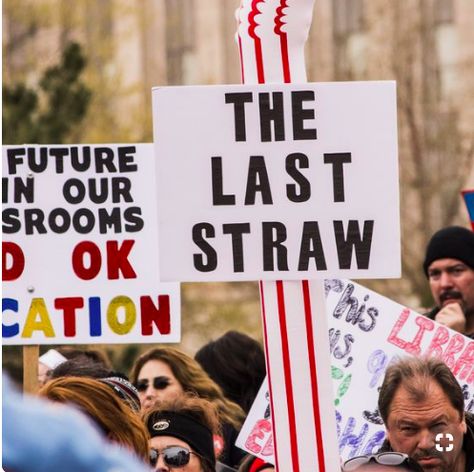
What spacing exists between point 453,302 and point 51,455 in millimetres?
5288

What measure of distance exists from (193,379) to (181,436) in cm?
167

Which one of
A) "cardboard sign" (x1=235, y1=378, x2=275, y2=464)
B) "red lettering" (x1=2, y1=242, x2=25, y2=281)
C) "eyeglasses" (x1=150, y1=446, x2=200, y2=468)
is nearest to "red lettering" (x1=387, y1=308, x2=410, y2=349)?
"cardboard sign" (x1=235, y1=378, x2=275, y2=464)

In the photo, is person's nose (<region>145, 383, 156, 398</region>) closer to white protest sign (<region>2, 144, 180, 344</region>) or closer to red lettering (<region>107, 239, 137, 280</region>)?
white protest sign (<region>2, 144, 180, 344</region>)

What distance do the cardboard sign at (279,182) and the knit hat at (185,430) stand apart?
2.78ft

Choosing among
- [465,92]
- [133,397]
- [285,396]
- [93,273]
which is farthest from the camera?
[465,92]

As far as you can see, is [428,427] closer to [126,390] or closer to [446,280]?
[126,390]

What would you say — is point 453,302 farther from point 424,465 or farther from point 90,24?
point 90,24

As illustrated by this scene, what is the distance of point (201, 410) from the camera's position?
524cm

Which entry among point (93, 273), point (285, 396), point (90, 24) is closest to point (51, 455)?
point (285, 396)

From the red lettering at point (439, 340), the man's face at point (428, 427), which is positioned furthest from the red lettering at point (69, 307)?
the man's face at point (428, 427)

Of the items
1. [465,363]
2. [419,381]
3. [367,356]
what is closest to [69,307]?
[367,356]

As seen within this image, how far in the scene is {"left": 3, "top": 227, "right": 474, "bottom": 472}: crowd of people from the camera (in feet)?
6.35

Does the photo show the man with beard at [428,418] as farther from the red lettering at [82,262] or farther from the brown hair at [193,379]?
the red lettering at [82,262]

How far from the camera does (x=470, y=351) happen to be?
605cm
